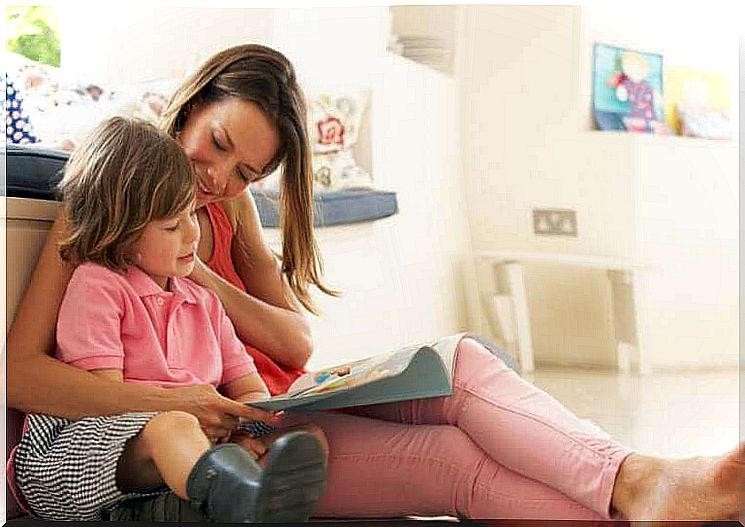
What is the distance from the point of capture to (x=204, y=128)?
1.70m

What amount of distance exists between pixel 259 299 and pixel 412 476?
36 cm

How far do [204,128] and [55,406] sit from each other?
1.52ft

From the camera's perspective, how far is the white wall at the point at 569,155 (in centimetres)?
170

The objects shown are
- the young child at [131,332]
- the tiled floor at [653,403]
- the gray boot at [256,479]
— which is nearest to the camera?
the gray boot at [256,479]

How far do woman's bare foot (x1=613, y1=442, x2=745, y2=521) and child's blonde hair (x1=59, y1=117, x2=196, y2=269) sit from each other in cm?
75

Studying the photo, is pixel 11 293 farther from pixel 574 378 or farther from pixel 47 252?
pixel 574 378

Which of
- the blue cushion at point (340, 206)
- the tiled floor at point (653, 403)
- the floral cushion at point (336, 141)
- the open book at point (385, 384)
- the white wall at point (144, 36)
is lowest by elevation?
the tiled floor at point (653, 403)

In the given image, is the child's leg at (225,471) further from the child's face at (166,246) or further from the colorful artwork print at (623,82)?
the colorful artwork print at (623,82)

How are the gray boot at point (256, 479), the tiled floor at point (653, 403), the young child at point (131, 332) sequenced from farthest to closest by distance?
the tiled floor at point (653, 403) < the young child at point (131, 332) < the gray boot at point (256, 479)

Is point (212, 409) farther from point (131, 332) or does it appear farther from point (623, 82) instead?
point (623, 82)

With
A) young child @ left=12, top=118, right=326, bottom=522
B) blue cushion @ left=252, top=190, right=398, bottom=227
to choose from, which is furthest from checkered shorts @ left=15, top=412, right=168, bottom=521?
blue cushion @ left=252, top=190, right=398, bottom=227

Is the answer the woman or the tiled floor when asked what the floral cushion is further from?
the tiled floor

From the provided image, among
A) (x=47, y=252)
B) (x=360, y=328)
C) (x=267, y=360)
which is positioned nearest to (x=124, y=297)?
(x=47, y=252)

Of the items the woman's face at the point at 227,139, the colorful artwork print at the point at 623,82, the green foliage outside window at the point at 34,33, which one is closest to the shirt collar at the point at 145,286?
the woman's face at the point at 227,139
